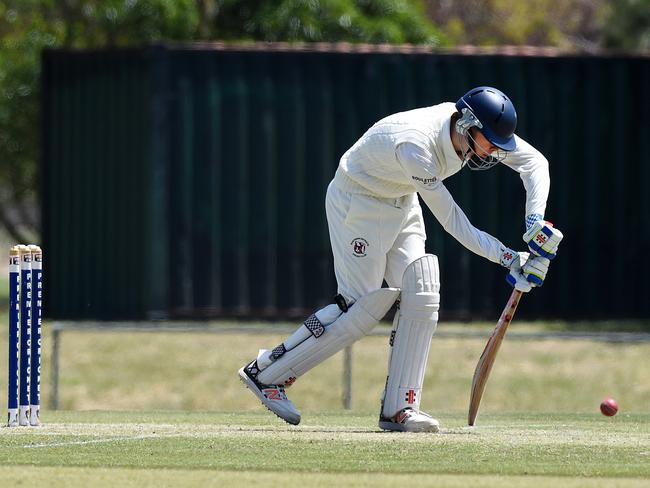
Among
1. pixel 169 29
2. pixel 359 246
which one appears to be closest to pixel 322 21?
pixel 169 29

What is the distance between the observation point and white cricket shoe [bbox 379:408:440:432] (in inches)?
308

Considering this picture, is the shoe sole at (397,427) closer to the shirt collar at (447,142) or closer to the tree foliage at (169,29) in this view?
the shirt collar at (447,142)

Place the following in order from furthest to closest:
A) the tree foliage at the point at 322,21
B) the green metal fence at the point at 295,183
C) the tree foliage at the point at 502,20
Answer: the tree foliage at the point at 502,20 → the tree foliage at the point at 322,21 → the green metal fence at the point at 295,183

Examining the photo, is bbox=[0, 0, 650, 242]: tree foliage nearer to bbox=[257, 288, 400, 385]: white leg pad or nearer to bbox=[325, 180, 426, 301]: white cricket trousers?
bbox=[325, 180, 426, 301]: white cricket trousers

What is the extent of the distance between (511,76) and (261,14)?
20.3ft

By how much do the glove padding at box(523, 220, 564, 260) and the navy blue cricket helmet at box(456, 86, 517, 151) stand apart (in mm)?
427

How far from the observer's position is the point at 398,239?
Result: 26.5ft

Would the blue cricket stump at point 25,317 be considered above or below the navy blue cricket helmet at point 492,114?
below

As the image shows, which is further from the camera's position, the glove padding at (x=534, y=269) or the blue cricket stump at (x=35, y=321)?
the blue cricket stump at (x=35, y=321)

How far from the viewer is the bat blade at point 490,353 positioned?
26.2ft

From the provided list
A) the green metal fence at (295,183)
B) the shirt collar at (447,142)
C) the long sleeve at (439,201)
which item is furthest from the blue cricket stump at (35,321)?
the green metal fence at (295,183)

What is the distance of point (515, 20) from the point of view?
3866 centimetres

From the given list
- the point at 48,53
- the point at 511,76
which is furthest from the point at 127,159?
the point at 511,76

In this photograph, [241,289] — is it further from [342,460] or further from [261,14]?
[342,460]
